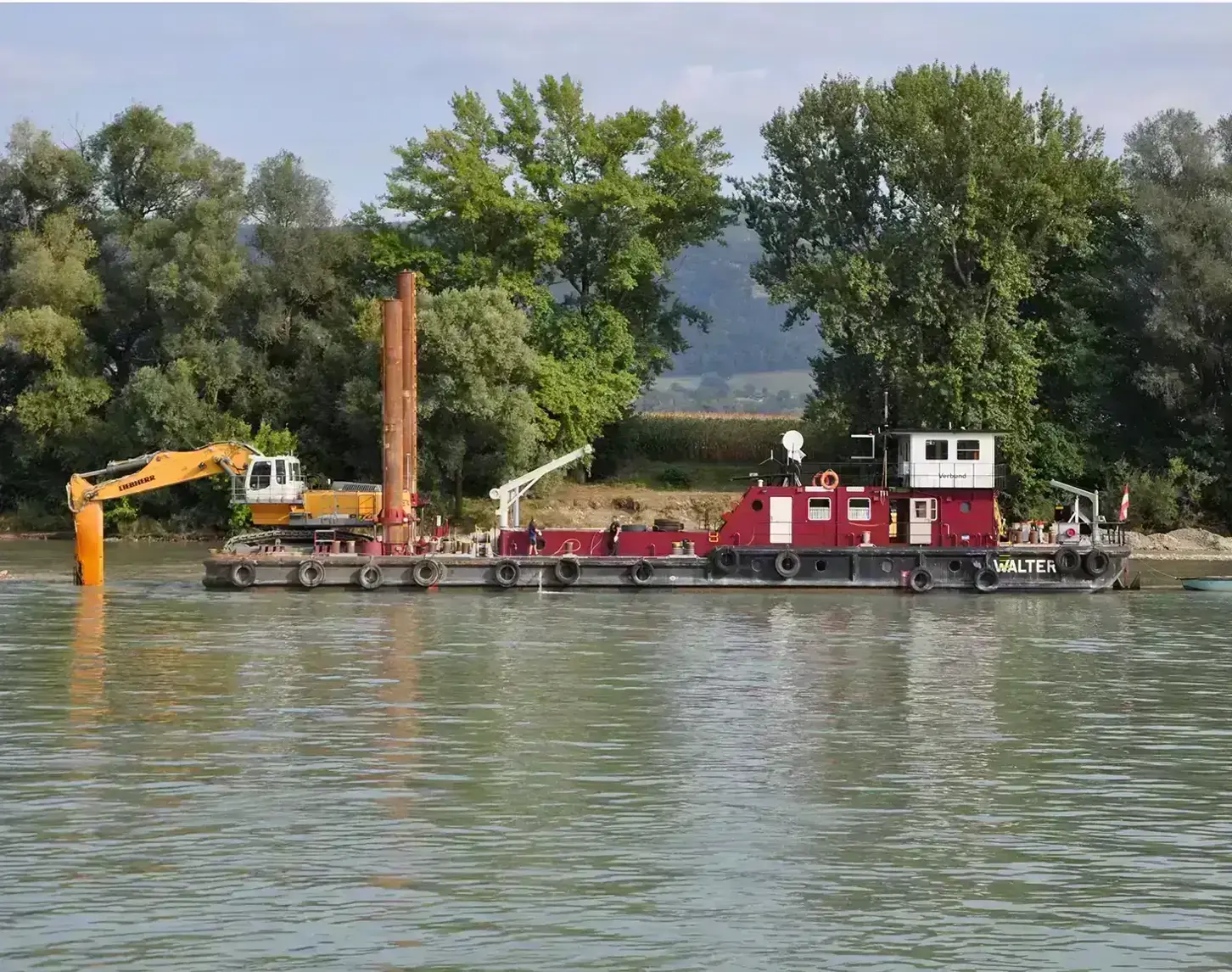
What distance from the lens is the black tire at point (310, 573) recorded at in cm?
4647

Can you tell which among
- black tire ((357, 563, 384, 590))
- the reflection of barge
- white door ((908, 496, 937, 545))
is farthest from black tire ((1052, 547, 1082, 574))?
black tire ((357, 563, 384, 590))

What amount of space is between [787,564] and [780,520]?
1225 mm

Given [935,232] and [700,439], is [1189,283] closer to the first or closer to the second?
[935,232]

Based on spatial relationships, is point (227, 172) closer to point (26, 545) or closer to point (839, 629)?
point (26, 545)

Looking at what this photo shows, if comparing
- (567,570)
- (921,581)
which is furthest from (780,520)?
(567,570)

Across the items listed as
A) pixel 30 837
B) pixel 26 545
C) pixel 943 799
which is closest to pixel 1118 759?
pixel 943 799

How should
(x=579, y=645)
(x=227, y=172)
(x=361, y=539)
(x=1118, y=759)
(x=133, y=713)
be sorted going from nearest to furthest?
(x=1118, y=759) < (x=133, y=713) < (x=579, y=645) < (x=361, y=539) < (x=227, y=172)

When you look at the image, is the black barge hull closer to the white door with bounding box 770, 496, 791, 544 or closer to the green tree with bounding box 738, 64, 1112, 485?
the white door with bounding box 770, 496, 791, 544

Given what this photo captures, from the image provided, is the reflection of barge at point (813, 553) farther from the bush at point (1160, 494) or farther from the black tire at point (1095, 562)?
the bush at point (1160, 494)

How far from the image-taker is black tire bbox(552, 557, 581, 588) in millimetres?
46875

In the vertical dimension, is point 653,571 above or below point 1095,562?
below

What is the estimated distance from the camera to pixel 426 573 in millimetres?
46656

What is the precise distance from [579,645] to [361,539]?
49.9 feet

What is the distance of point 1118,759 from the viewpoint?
75.9 ft
